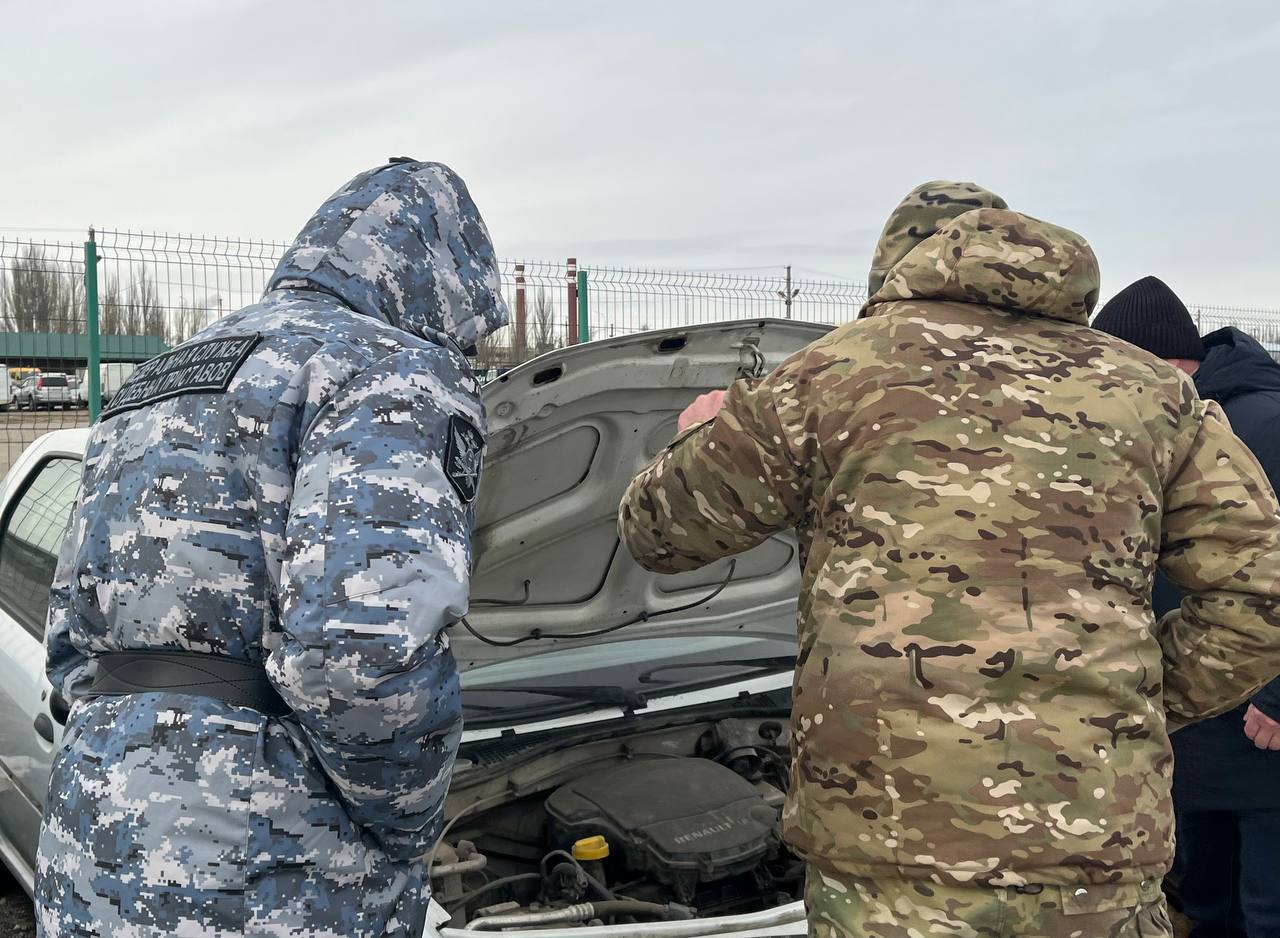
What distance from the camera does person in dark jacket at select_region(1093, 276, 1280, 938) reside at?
2730 mm

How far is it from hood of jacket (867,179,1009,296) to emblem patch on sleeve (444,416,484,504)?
74 centimetres

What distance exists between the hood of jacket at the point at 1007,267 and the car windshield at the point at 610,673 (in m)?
1.75

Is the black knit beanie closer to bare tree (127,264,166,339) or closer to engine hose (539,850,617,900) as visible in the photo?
engine hose (539,850,617,900)

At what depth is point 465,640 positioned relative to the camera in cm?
293

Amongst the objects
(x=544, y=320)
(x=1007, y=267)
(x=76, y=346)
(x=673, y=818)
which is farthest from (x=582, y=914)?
(x=544, y=320)

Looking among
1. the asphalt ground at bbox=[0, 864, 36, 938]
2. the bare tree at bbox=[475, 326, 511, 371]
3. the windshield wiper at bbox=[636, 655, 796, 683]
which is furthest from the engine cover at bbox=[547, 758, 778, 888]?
the bare tree at bbox=[475, 326, 511, 371]

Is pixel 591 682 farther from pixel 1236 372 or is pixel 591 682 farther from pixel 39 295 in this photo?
pixel 39 295

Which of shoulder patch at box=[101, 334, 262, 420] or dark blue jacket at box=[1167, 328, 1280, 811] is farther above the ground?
shoulder patch at box=[101, 334, 262, 420]

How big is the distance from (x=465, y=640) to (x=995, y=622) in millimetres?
1731

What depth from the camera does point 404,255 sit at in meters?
1.82

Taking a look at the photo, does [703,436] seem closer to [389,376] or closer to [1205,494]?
[389,376]

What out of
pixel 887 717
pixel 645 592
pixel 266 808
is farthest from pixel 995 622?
pixel 645 592

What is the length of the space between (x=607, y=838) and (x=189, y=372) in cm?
152

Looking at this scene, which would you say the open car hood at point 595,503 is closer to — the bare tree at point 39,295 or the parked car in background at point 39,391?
the bare tree at point 39,295
